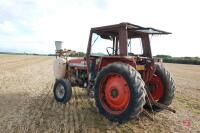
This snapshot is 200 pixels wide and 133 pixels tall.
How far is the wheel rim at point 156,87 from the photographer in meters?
6.32

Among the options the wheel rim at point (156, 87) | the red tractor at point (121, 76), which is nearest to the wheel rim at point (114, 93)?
the red tractor at point (121, 76)

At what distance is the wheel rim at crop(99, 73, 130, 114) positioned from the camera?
500cm

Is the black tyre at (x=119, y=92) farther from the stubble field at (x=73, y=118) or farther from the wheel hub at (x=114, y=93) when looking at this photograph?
the stubble field at (x=73, y=118)

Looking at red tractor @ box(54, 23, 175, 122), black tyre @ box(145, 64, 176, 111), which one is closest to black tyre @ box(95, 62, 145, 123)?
red tractor @ box(54, 23, 175, 122)

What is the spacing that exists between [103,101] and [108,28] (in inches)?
71.7

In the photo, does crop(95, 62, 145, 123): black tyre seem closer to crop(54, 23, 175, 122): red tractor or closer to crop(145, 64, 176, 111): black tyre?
crop(54, 23, 175, 122): red tractor

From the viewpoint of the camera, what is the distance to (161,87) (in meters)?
6.31

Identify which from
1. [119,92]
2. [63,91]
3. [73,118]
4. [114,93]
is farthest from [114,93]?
[63,91]

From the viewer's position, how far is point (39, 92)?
8812 mm

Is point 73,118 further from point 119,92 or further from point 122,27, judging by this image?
point 122,27

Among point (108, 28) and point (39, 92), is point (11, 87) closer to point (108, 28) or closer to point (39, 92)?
point (39, 92)

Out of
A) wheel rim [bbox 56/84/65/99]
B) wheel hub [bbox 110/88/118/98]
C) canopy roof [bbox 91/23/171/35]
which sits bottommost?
wheel rim [bbox 56/84/65/99]

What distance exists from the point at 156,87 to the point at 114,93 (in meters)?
1.71

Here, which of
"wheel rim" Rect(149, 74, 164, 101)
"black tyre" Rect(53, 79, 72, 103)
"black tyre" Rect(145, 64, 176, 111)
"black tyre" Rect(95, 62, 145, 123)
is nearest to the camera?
"black tyre" Rect(95, 62, 145, 123)
